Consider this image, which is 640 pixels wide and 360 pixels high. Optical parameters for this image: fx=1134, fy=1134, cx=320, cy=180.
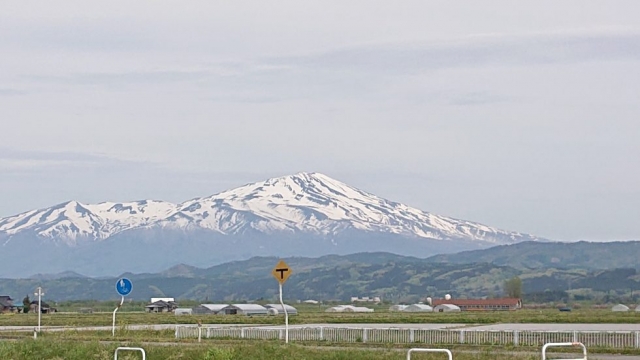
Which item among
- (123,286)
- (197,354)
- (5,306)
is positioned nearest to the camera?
(197,354)

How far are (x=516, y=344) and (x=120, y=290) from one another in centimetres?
1501

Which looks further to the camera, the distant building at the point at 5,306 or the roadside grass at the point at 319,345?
the distant building at the point at 5,306

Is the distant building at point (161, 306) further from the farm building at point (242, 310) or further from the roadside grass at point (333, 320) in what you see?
the roadside grass at point (333, 320)

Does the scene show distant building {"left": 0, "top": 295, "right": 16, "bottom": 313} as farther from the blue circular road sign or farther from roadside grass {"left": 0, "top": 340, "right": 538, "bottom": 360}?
roadside grass {"left": 0, "top": 340, "right": 538, "bottom": 360}

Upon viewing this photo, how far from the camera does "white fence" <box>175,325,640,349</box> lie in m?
40.6

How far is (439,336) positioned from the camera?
44125 millimetres

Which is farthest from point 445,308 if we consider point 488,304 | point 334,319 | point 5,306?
point 334,319

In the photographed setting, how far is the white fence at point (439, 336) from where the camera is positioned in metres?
40.6

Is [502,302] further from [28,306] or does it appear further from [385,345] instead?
[385,345]

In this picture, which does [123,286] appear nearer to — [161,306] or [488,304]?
[161,306]

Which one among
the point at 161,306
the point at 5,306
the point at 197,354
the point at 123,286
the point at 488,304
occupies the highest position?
the point at 123,286

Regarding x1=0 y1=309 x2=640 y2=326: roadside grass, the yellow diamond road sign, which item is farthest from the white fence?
x1=0 y1=309 x2=640 y2=326: roadside grass

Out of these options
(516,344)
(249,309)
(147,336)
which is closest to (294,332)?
(147,336)

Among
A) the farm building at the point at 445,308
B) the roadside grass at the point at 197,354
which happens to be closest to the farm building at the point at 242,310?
the farm building at the point at 445,308
